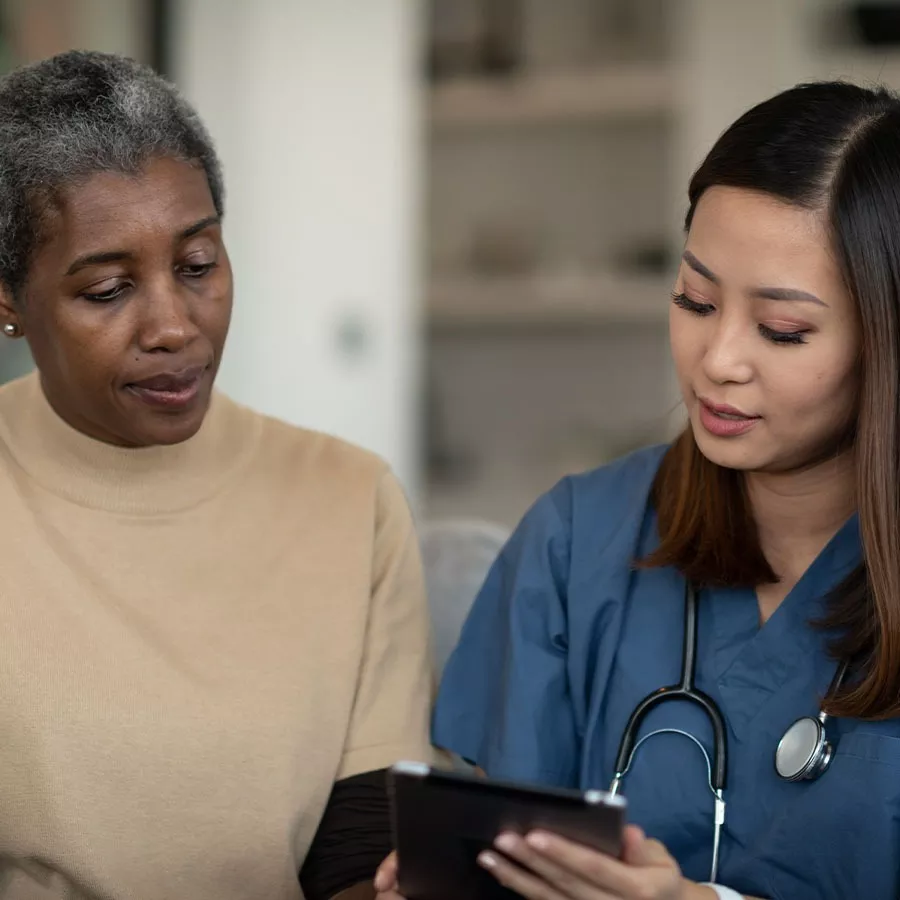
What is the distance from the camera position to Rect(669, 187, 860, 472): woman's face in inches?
46.6

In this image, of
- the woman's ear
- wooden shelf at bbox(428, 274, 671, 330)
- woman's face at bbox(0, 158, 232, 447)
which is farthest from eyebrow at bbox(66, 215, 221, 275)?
wooden shelf at bbox(428, 274, 671, 330)

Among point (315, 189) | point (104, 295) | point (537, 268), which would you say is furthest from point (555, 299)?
point (104, 295)

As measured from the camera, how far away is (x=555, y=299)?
3.69 meters

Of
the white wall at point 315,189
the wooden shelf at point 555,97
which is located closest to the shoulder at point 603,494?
the white wall at point 315,189

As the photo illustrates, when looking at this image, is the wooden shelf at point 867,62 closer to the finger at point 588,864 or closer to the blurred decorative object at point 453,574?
the blurred decorative object at point 453,574

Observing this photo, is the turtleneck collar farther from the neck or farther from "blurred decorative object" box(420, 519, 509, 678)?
the neck

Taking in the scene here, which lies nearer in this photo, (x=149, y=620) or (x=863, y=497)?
(x=863, y=497)

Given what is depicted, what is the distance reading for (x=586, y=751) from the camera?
4.47ft

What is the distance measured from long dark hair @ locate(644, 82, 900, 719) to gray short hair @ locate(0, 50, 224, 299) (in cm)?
52

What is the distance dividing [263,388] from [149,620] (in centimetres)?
215

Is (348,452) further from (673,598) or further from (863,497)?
(863,497)

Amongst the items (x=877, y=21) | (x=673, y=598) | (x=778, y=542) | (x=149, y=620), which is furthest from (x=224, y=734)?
(x=877, y=21)

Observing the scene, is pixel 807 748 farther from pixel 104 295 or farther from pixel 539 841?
pixel 104 295

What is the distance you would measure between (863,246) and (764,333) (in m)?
0.11
